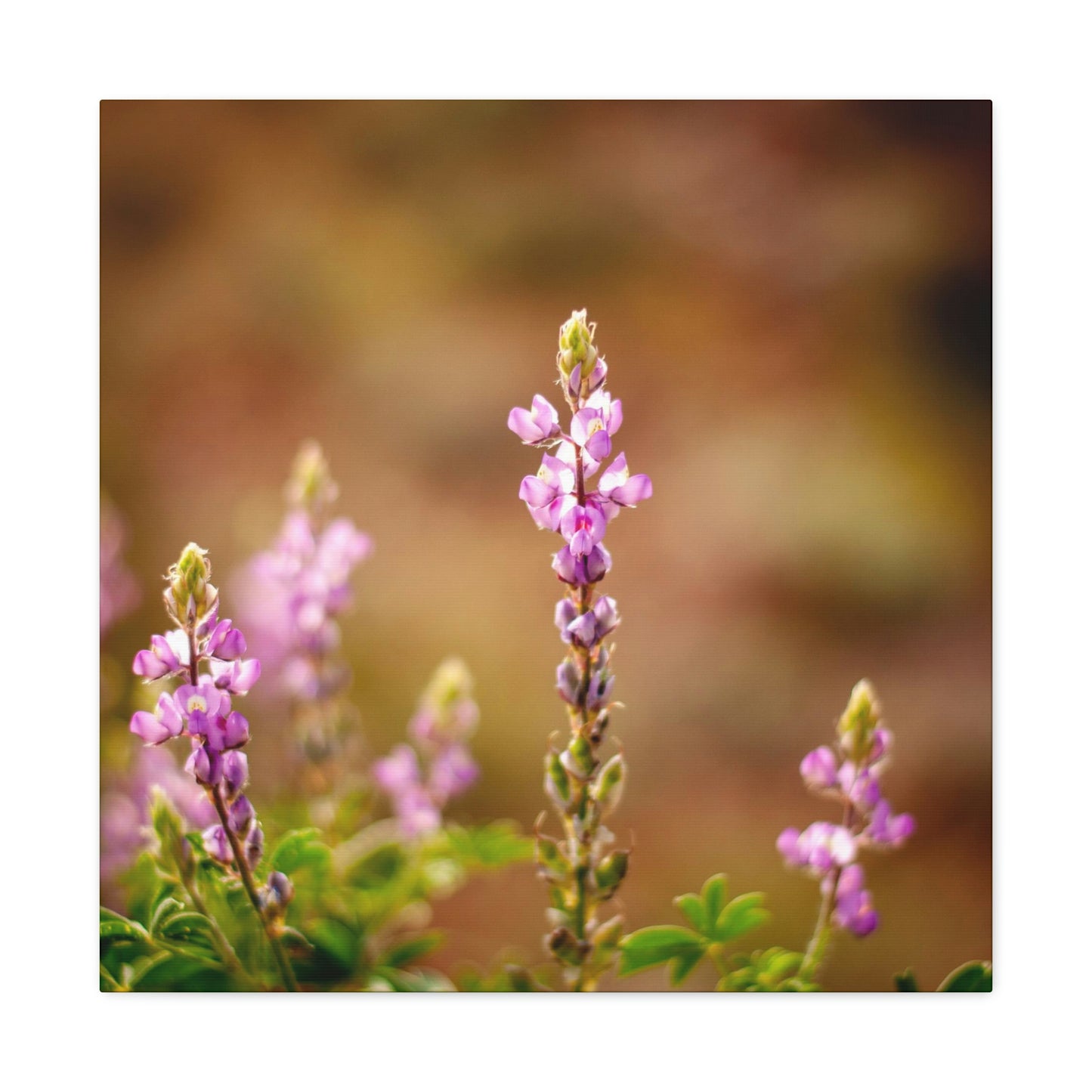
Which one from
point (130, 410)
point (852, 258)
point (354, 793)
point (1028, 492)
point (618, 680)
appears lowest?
point (354, 793)

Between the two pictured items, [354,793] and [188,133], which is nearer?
[354,793]

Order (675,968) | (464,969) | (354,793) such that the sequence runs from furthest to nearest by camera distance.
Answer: (464,969), (354,793), (675,968)

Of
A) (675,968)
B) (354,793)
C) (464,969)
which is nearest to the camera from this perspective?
(675,968)

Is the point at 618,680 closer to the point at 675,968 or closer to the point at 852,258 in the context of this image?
the point at 675,968

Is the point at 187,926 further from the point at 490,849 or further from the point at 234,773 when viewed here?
the point at 490,849

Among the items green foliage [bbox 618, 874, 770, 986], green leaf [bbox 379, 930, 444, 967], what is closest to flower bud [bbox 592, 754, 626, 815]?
green foliage [bbox 618, 874, 770, 986]
